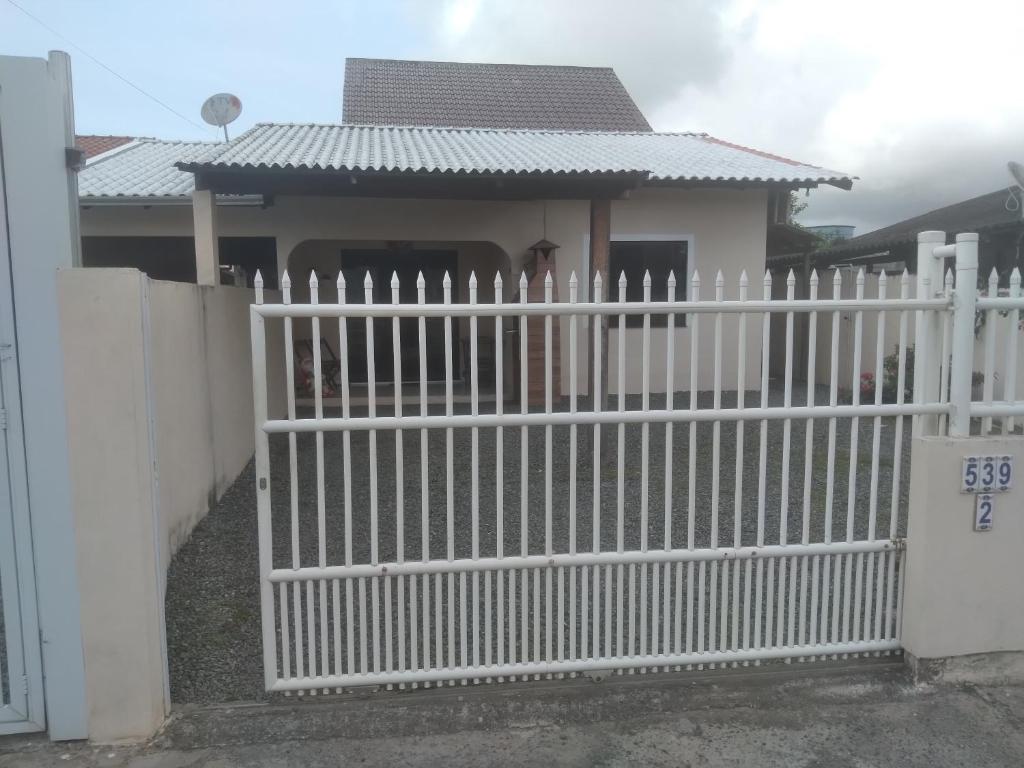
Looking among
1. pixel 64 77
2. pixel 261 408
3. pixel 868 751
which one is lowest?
pixel 868 751

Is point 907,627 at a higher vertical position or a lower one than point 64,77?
lower

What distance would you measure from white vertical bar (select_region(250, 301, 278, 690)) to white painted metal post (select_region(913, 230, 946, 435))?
2.62 meters

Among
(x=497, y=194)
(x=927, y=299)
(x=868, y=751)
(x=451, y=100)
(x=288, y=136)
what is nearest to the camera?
(x=868, y=751)

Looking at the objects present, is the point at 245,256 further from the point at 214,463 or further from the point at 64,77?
the point at 64,77

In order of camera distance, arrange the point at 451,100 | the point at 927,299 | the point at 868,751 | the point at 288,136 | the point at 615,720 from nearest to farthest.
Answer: the point at 868,751
the point at 615,720
the point at 927,299
the point at 288,136
the point at 451,100

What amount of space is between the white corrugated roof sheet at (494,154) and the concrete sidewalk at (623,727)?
5.66m

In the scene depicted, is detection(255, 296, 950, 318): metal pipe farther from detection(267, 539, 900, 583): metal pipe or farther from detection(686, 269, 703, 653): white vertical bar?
detection(267, 539, 900, 583): metal pipe

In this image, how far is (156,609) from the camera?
272cm

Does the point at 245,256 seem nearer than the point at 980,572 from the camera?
No

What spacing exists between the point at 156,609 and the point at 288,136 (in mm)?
8378

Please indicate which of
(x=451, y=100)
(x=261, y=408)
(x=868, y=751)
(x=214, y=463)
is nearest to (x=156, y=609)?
(x=261, y=408)

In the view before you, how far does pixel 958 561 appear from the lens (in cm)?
306

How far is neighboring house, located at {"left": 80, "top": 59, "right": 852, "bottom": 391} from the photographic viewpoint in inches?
306

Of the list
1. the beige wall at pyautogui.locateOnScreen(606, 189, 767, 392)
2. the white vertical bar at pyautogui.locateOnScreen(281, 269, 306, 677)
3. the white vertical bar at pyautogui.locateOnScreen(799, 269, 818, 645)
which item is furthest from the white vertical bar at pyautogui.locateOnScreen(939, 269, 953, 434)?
the beige wall at pyautogui.locateOnScreen(606, 189, 767, 392)
